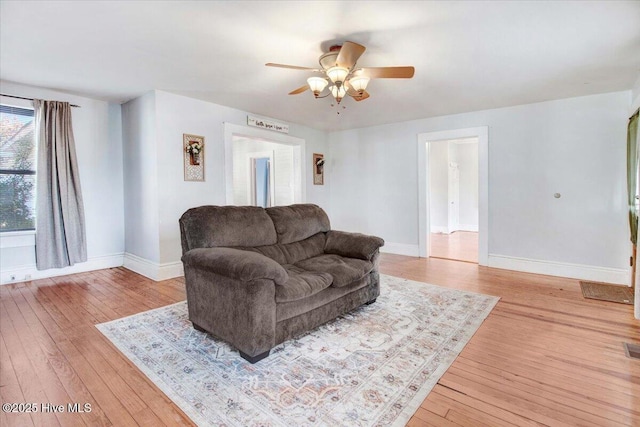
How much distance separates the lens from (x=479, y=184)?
4816mm

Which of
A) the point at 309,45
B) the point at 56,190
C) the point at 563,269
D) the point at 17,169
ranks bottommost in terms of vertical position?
the point at 563,269

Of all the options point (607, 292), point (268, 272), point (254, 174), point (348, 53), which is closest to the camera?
point (268, 272)

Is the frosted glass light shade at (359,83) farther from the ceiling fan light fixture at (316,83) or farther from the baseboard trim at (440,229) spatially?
the baseboard trim at (440,229)

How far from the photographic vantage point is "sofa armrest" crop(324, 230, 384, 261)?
3.05m

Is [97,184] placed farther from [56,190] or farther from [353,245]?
[353,245]

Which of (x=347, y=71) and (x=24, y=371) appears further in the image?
(x=347, y=71)

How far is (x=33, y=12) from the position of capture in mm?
2158

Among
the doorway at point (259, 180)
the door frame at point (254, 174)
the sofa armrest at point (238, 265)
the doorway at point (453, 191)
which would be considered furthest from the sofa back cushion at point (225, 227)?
the doorway at point (453, 191)

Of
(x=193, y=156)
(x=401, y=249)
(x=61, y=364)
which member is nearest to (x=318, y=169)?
(x=401, y=249)

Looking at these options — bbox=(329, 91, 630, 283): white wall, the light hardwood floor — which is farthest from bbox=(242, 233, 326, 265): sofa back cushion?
bbox=(329, 91, 630, 283): white wall

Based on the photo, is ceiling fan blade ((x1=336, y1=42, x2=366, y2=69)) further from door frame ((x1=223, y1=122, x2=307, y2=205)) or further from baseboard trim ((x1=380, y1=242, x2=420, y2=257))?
baseboard trim ((x1=380, y1=242, x2=420, y2=257))

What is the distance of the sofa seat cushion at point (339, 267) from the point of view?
2.58 metres

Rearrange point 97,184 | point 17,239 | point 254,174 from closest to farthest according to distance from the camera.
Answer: point 17,239
point 97,184
point 254,174

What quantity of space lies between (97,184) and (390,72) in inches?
169
